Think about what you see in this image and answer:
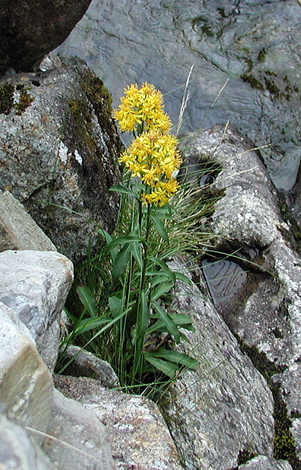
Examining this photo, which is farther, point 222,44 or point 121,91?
point 222,44

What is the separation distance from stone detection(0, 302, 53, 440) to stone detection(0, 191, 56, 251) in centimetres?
101

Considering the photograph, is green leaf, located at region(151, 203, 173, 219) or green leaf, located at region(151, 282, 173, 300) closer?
green leaf, located at region(151, 203, 173, 219)

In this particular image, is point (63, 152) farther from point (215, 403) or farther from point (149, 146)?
point (215, 403)

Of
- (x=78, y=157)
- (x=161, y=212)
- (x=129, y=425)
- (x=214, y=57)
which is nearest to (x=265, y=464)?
(x=129, y=425)

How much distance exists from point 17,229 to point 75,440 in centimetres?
128

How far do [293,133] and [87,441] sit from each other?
5071 millimetres

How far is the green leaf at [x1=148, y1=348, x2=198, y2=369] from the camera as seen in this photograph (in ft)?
9.62

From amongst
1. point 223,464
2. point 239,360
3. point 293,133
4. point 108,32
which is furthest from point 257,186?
point 108,32

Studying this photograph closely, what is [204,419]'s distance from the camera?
2.87 m

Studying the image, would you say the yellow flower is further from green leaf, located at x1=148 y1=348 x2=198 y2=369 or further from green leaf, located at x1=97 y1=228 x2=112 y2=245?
green leaf, located at x1=148 y1=348 x2=198 y2=369

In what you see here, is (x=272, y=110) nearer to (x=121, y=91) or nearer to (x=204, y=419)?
(x=121, y=91)

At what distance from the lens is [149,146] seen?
2291mm

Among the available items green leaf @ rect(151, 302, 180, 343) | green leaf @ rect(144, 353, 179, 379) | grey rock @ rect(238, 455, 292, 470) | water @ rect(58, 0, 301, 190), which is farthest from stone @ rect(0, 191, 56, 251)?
water @ rect(58, 0, 301, 190)

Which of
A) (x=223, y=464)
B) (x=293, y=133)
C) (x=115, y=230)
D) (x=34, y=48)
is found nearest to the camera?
(x=223, y=464)
